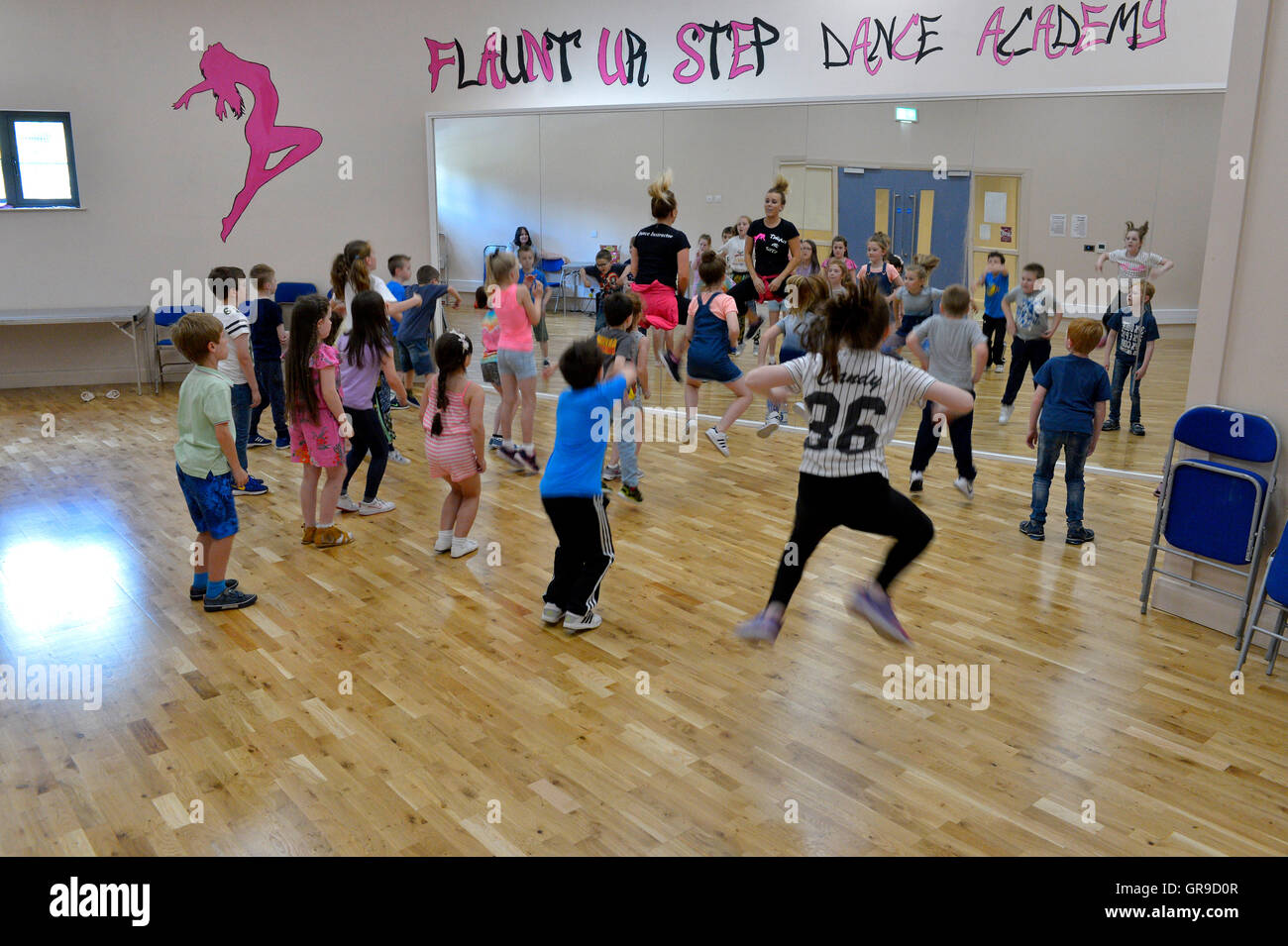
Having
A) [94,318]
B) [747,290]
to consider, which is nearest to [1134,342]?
[747,290]

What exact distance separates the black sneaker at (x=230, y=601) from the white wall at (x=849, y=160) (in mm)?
5666

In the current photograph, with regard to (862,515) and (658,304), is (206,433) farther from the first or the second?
(658,304)

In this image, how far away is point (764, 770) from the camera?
3439 mm

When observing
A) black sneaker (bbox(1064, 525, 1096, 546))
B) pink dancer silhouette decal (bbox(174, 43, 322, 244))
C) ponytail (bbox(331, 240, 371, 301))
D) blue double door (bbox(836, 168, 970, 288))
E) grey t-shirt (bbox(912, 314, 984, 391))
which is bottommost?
black sneaker (bbox(1064, 525, 1096, 546))

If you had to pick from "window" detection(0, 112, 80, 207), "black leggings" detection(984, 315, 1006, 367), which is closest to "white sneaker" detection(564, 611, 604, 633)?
"black leggings" detection(984, 315, 1006, 367)

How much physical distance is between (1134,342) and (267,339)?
21.1 ft

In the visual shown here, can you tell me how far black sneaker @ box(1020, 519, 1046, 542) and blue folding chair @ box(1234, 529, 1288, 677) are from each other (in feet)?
4.68

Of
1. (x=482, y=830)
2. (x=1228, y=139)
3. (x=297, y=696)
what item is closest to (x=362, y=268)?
(x=297, y=696)

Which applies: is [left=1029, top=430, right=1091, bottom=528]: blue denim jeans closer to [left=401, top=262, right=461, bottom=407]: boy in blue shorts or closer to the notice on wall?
the notice on wall

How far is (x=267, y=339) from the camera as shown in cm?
718

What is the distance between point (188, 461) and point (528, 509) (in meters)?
2.28

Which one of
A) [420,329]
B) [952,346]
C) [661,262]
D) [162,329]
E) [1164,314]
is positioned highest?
[661,262]

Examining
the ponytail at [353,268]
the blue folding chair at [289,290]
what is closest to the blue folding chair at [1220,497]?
the ponytail at [353,268]

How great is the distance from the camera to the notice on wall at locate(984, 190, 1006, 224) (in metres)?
7.50
